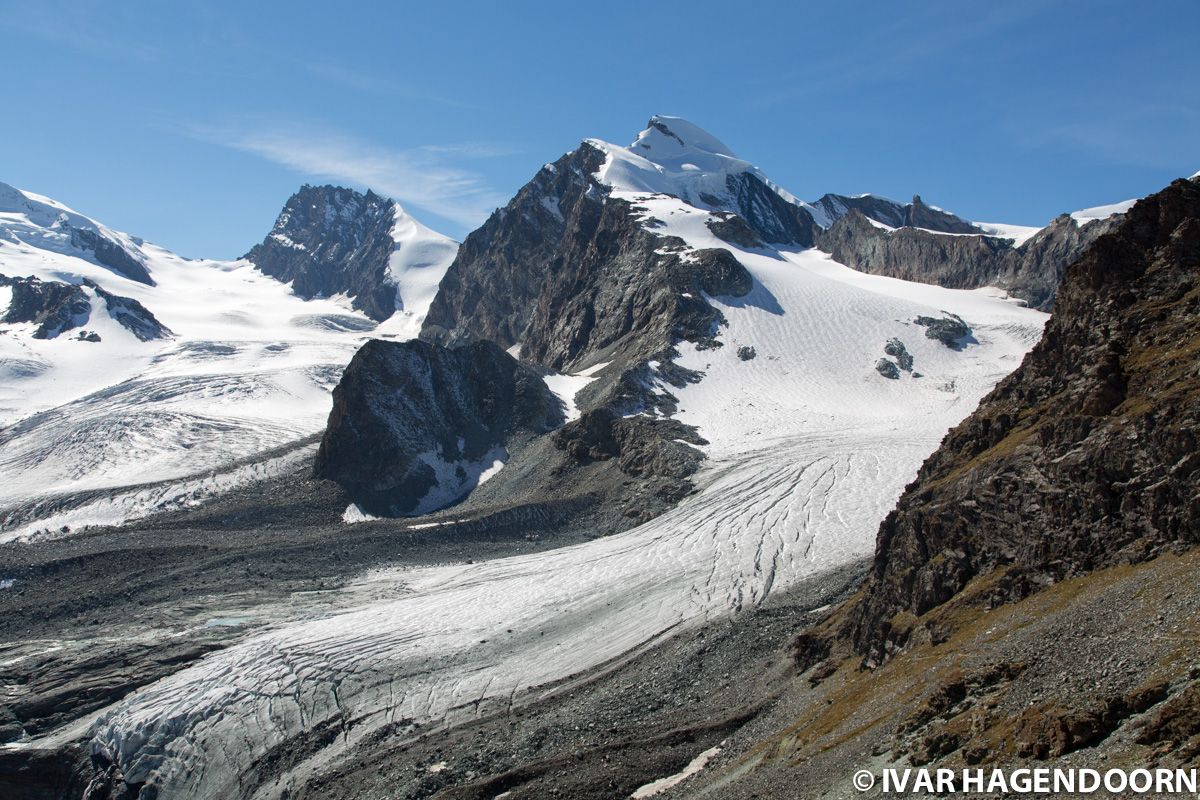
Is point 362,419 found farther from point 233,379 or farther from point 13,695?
point 233,379

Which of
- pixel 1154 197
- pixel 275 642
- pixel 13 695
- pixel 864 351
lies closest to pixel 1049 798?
pixel 1154 197

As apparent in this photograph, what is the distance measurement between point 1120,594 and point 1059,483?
10.7 meters

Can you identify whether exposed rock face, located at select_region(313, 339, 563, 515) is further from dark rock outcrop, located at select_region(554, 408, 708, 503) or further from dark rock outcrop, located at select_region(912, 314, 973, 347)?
dark rock outcrop, located at select_region(912, 314, 973, 347)

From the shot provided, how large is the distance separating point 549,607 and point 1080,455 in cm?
3964

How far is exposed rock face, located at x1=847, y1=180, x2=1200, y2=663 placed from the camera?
3744 centimetres

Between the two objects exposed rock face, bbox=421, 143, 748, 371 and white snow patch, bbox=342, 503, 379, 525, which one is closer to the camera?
white snow patch, bbox=342, 503, 379, 525

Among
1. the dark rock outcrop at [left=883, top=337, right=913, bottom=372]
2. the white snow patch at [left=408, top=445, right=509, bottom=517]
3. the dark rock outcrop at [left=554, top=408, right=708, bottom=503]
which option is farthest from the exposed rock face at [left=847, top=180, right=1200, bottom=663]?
the dark rock outcrop at [left=883, top=337, right=913, bottom=372]

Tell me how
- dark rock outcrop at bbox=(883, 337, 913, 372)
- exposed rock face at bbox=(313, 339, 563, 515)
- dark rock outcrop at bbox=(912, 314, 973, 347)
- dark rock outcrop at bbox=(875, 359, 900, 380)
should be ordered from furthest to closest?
dark rock outcrop at bbox=(912, 314, 973, 347) → dark rock outcrop at bbox=(883, 337, 913, 372) → dark rock outcrop at bbox=(875, 359, 900, 380) → exposed rock face at bbox=(313, 339, 563, 515)

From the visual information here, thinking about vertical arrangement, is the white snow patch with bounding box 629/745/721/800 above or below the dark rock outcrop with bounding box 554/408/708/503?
below

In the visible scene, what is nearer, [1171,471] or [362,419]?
[1171,471]

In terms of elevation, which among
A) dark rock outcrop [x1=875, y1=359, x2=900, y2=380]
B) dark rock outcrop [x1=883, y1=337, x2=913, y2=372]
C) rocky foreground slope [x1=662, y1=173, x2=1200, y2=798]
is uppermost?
dark rock outcrop [x1=883, y1=337, x2=913, y2=372]

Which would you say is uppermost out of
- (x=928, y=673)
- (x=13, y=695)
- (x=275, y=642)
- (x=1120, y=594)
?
(x=1120, y=594)

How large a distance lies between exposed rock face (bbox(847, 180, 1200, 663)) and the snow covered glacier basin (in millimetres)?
20706

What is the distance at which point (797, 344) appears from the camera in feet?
477
